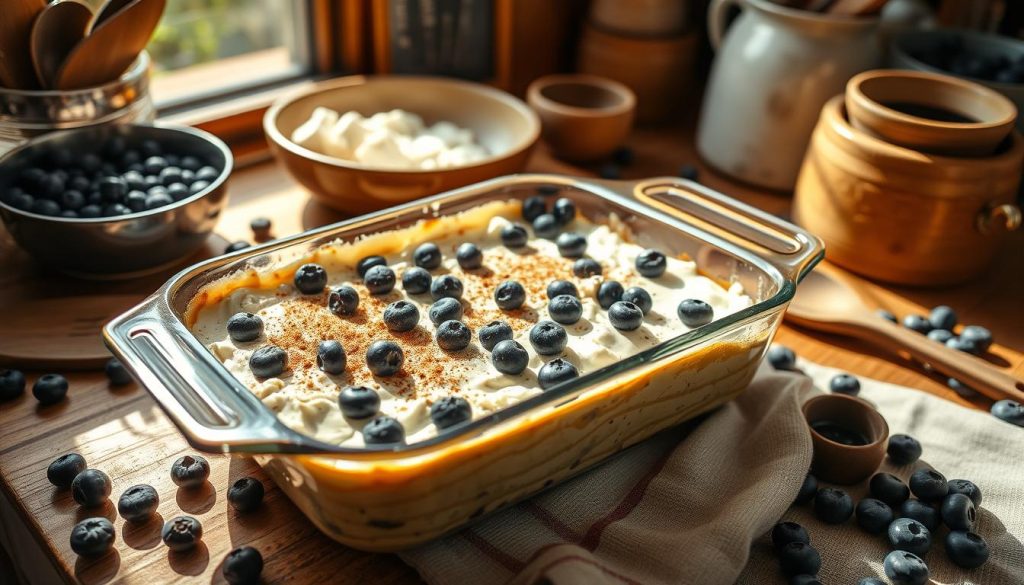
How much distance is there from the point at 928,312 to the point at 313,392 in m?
0.91

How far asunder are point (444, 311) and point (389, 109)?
2.36ft

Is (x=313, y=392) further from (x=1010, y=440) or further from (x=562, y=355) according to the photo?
(x=1010, y=440)

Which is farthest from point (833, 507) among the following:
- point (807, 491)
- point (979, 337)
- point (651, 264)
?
point (979, 337)

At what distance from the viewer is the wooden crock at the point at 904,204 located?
4.01ft

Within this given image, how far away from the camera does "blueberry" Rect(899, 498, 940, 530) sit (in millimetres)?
909

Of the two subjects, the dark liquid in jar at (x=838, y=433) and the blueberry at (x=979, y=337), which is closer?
the dark liquid in jar at (x=838, y=433)

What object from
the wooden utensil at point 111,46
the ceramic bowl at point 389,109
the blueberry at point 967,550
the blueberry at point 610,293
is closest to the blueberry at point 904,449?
the blueberry at point 967,550

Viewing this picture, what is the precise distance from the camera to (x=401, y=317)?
97 centimetres

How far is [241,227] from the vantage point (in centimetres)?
138

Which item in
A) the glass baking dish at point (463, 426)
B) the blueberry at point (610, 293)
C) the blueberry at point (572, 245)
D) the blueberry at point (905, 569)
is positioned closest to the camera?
the glass baking dish at point (463, 426)

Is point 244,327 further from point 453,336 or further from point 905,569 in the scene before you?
point 905,569

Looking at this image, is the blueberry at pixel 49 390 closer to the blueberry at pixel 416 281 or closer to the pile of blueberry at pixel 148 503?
the pile of blueberry at pixel 148 503

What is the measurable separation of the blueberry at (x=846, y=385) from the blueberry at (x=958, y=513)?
0.20 meters

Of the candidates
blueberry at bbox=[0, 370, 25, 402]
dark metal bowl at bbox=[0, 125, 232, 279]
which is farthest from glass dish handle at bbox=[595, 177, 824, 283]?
blueberry at bbox=[0, 370, 25, 402]
